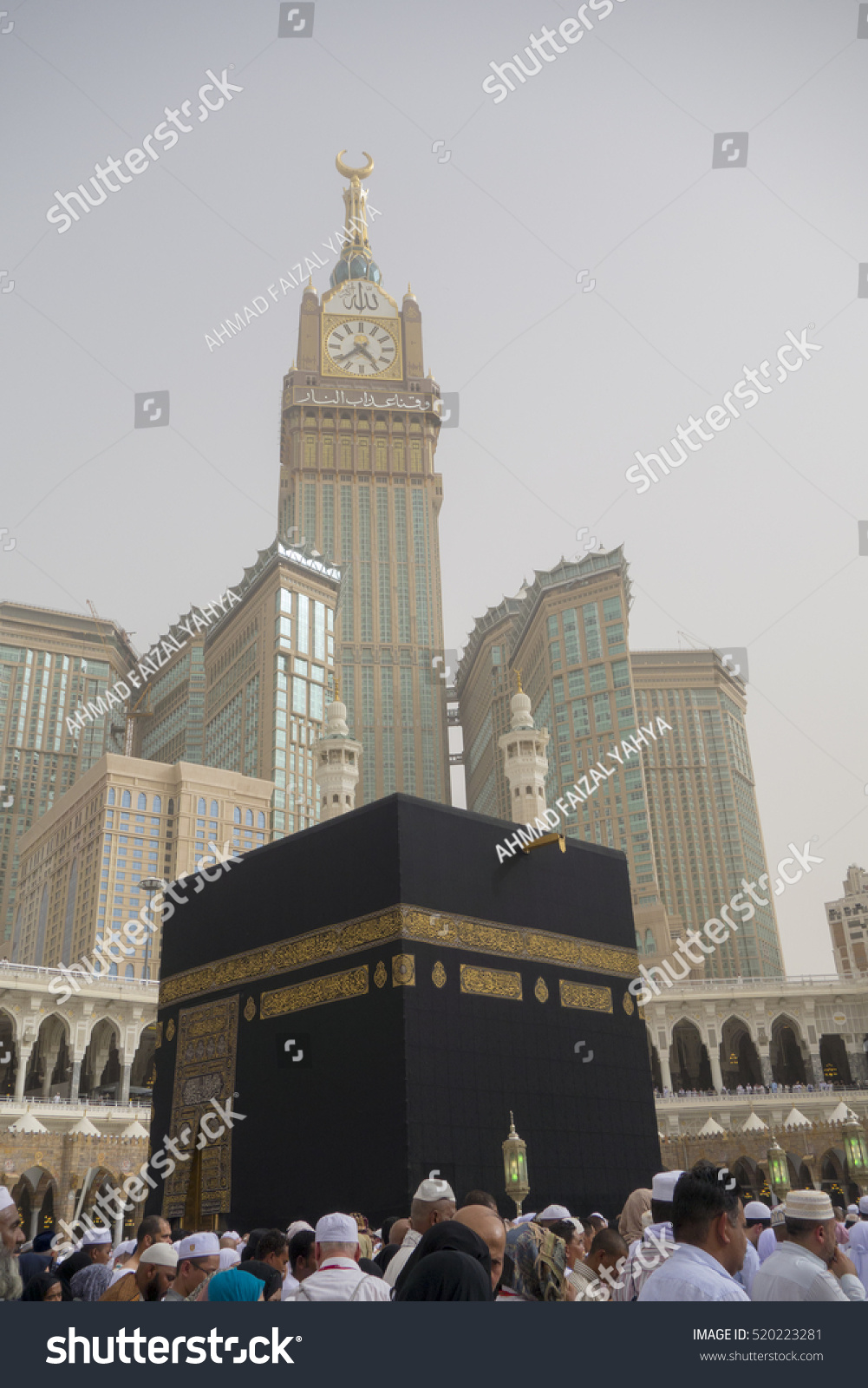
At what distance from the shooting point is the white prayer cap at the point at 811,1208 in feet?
8.93

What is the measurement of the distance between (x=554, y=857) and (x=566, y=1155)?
336 centimetres

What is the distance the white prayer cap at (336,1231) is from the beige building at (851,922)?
72.3 metres

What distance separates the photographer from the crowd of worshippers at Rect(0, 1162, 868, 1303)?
95.7 inches

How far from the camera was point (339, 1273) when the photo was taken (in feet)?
10.2

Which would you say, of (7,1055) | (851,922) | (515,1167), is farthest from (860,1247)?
(851,922)

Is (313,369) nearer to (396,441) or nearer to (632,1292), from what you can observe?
(396,441)

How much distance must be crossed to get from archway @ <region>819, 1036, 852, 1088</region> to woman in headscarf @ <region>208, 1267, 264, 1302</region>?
36795 mm

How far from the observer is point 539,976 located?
41.9ft

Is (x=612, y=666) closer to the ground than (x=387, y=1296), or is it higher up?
higher up

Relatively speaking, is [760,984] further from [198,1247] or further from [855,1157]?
[198,1247]

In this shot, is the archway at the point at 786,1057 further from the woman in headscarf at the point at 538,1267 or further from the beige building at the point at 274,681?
the woman in headscarf at the point at 538,1267

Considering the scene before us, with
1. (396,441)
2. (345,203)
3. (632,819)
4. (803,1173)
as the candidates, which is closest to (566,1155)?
(803,1173)

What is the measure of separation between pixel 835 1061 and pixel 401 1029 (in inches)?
1248

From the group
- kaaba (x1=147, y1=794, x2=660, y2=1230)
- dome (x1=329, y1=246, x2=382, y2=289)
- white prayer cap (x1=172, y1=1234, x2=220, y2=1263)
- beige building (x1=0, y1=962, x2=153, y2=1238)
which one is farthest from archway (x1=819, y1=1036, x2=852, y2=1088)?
dome (x1=329, y1=246, x2=382, y2=289)
